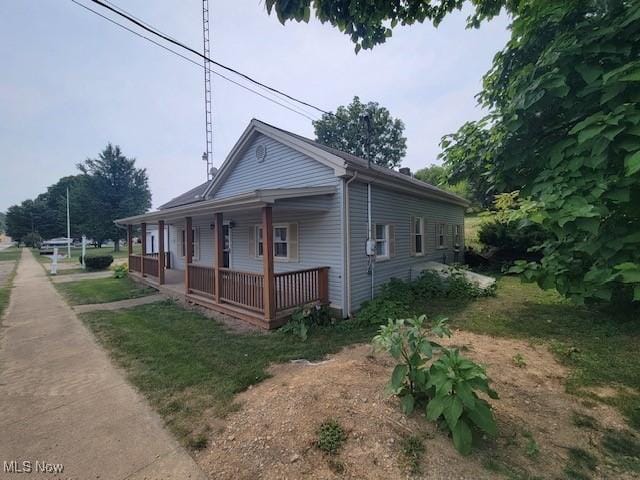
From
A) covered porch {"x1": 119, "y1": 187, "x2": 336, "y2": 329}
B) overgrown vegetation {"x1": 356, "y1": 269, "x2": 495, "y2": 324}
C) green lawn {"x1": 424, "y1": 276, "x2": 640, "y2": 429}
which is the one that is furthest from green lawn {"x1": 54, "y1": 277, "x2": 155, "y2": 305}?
green lawn {"x1": 424, "y1": 276, "x2": 640, "y2": 429}

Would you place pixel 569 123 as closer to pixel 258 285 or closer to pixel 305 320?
pixel 305 320

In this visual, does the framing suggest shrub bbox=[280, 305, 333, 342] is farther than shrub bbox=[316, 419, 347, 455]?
Yes

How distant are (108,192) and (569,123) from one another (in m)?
44.5

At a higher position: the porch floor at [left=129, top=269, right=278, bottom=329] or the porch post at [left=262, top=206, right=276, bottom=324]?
the porch post at [left=262, top=206, right=276, bottom=324]

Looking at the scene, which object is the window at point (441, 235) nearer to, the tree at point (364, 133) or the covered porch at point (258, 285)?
the covered porch at point (258, 285)

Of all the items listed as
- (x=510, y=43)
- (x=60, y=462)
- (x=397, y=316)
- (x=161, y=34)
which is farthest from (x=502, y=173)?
(x=161, y=34)

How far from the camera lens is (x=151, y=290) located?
1081 centimetres

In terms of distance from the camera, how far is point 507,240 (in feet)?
46.9

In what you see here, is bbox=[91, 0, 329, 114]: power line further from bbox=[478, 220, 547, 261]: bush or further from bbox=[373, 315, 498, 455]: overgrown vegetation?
bbox=[478, 220, 547, 261]: bush

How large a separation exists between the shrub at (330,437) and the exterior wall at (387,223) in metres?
4.44

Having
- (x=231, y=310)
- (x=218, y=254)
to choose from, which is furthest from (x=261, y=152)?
(x=231, y=310)

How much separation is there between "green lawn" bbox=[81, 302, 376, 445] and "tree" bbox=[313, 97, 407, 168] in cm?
2990

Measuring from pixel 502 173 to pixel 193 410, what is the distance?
4.57 meters

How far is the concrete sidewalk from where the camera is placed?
8.23 feet
